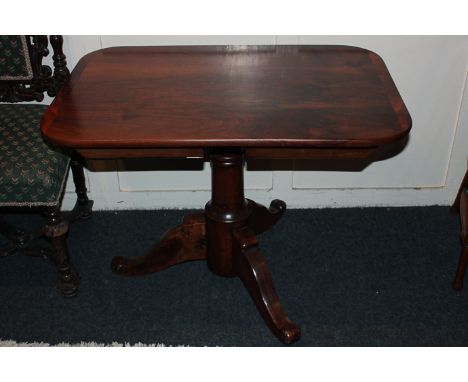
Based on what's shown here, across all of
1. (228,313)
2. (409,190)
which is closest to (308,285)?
(228,313)

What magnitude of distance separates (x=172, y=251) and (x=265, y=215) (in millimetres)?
453

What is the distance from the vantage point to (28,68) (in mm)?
2107

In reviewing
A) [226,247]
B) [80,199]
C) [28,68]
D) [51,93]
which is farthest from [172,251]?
[28,68]

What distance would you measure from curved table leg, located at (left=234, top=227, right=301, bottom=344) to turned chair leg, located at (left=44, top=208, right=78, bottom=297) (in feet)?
2.08

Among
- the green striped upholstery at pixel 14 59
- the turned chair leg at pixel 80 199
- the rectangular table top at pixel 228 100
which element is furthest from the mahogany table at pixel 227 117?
the turned chair leg at pixel 80 199

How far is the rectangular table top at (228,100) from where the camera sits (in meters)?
1.53

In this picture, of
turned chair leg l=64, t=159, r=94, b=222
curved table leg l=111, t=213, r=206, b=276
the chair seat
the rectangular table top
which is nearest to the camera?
the rectangular table top

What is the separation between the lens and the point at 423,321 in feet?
6.90

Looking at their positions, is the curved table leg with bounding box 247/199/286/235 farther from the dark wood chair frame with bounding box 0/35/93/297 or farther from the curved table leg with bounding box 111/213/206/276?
the dark wood chair frame with bounding box 0/35/93/297

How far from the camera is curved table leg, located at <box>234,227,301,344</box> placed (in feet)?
6.47

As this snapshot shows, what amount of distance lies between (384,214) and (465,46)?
794 millimetres

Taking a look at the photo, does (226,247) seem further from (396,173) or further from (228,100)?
(396,173)

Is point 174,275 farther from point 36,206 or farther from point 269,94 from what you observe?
point 269,94

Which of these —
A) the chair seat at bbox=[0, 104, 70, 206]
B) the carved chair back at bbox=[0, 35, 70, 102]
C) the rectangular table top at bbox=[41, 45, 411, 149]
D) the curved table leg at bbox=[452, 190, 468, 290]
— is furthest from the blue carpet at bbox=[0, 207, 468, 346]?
the rectangular table top at bbox=[41, 45, 411, 149]
